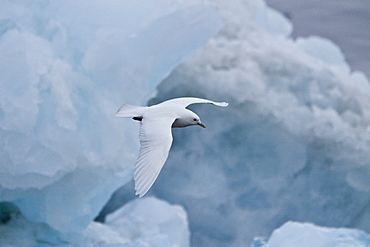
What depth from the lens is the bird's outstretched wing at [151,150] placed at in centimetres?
183

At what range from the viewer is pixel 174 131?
408 centimetres

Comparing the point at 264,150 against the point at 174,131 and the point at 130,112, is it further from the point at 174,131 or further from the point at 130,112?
the point at 130,112

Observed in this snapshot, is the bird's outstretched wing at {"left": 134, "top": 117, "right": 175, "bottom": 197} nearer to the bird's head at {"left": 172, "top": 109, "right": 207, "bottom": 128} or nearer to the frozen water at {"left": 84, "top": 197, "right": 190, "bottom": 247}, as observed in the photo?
the bird's head at {"left": 172, "top": 109, "right": 207, "bottom": 128}

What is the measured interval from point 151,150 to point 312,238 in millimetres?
1079

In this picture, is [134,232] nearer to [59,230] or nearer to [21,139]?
[59,230]

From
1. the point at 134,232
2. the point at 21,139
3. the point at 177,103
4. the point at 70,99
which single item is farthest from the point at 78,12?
the point at 134,232

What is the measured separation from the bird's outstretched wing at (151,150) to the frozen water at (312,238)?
91cm

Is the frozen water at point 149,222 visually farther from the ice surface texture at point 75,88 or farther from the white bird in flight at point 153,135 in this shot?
the white bird in flight at point 153,135

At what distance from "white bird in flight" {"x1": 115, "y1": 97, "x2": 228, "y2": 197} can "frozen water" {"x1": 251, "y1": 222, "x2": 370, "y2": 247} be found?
0.77 metres

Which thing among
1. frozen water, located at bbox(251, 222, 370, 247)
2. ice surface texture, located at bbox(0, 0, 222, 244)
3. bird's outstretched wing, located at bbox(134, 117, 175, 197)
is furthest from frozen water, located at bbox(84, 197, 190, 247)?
bird's outstretched wing, located at bbox(134, 117, 175, 197)

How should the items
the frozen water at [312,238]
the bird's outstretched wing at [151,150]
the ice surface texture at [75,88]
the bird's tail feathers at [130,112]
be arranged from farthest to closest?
the ice surface texture at [75,88], the frozen water at [312,238], the bird's tail feathers at [130,112], the bird's outstretched wing at [151,150]

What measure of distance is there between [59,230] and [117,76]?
98cm

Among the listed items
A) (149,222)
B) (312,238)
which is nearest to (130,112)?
(312,238)

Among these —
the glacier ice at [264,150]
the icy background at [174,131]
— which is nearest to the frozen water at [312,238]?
the icy background at [174,131]
